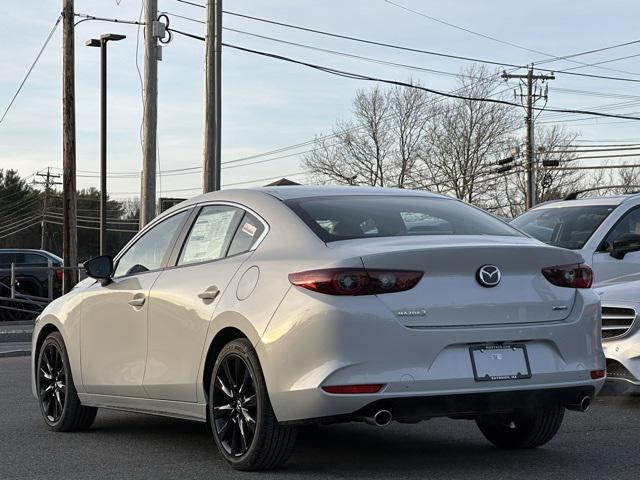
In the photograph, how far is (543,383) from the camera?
5820 mm

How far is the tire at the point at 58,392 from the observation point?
7895 millimetres

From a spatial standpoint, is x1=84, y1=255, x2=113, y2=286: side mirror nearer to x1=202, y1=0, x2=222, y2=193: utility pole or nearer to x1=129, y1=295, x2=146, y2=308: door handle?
x1=129, y1=295, x2=146, y2=308: door handle

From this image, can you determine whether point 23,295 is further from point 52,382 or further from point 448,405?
point 448,405

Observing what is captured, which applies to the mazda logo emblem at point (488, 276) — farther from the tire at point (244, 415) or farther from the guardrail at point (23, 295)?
the guardrail at point (23, 295)

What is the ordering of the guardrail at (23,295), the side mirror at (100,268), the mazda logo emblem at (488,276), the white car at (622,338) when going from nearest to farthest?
1. the mazda logo emblem at (488,276)
2. the side mirror at (100,268)
3. the white car at (622,338)
4. the guardrail at (23,295)

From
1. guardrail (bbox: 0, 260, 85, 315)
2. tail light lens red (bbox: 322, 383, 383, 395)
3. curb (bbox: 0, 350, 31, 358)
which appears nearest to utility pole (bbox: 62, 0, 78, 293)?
guardrail (bbox: 0, 260, 85, 315)

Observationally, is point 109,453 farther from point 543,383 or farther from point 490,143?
point 490,143

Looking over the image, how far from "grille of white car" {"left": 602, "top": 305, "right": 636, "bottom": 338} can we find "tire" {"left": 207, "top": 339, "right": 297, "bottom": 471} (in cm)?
369

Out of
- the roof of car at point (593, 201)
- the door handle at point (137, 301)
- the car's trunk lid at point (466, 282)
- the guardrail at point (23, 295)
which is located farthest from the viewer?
the guardrail at point (23, 295)

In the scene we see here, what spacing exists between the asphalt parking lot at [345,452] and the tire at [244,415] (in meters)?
0.11

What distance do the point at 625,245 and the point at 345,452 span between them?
19.3ft

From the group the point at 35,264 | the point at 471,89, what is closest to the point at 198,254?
the point at 35,264

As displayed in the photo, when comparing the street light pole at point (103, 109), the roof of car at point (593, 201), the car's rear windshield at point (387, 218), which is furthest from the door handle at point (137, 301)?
the street light pole at point (103, 109)

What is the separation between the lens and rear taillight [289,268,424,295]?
560 centimetres
